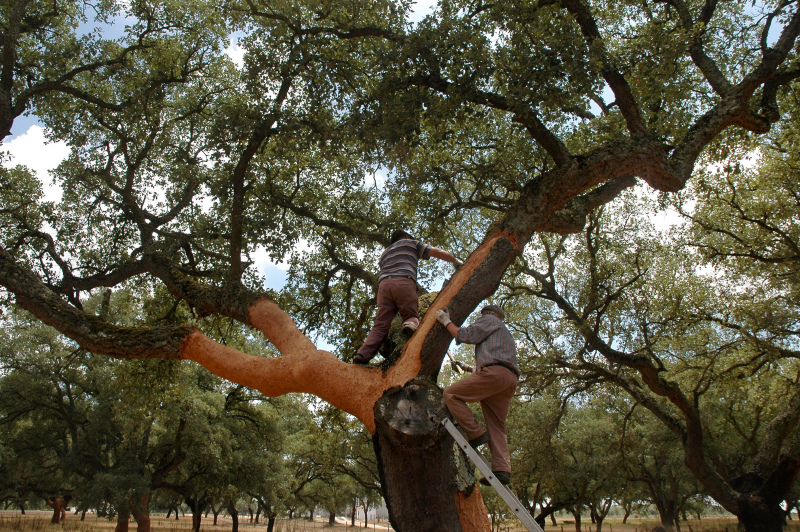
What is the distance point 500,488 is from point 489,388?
0.86 metres

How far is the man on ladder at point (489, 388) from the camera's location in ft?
12.7

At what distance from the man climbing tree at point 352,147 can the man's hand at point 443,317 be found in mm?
119

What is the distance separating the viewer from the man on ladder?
3859 mm

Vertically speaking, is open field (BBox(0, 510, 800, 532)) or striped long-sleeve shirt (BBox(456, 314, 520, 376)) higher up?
striped long-sleeve shirt (BBox(456, 314, 520, 376))

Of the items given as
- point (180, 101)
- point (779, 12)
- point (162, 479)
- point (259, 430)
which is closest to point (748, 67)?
point (779, 12)

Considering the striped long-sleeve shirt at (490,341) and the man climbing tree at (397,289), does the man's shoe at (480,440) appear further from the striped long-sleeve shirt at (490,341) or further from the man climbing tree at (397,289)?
the man climbing tree at (397,289)

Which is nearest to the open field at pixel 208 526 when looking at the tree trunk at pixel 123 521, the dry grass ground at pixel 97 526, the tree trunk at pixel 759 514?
the dry grass ground at pixel 97 526

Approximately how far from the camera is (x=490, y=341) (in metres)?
4.13

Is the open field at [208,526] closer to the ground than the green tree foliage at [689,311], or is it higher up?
closer to the ground

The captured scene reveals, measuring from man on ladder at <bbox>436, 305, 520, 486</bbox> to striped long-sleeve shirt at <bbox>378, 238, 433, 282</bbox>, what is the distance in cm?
108

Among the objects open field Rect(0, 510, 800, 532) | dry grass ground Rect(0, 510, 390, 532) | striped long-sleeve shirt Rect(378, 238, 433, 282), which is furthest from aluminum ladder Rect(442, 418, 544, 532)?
dry grass ground Rect(0, 510, 390, 532)

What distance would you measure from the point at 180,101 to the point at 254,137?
6022mm

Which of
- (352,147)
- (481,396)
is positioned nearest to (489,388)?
(481,396)

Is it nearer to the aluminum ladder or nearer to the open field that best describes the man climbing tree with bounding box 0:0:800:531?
the aluminum ladder
